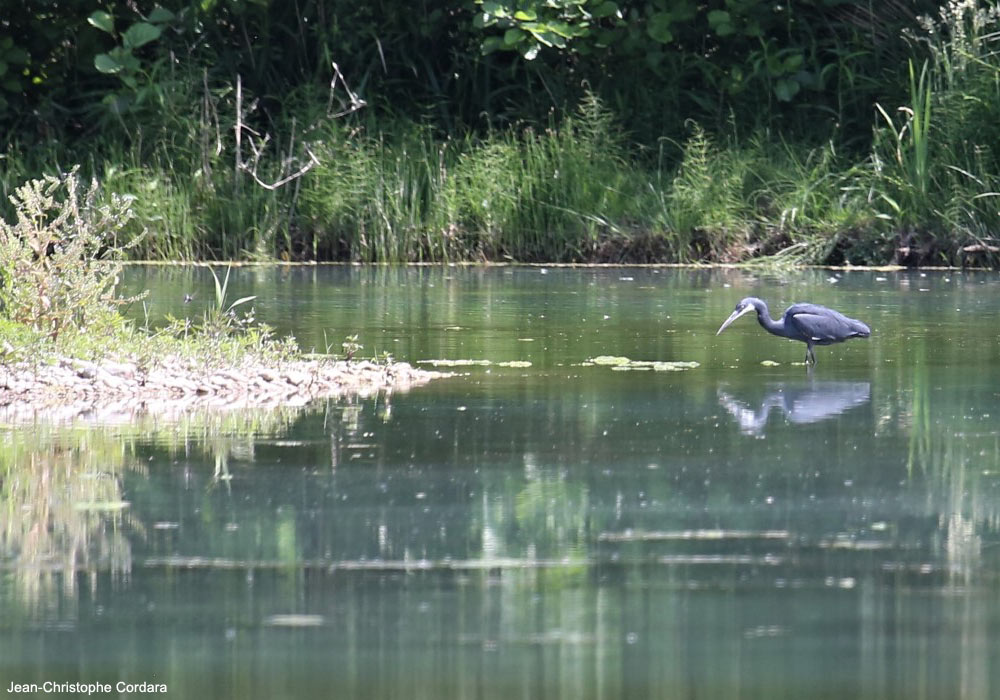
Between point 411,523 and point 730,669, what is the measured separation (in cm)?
160

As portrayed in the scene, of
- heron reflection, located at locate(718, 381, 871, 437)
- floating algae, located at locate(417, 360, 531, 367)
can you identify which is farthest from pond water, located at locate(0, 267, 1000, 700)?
floating algae, located at locate(417, 360, 531, 367)

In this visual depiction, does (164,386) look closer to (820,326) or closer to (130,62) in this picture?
(820,326)

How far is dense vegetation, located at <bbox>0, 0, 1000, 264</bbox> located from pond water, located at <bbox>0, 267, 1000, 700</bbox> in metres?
7.01

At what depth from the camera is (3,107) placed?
18.9m

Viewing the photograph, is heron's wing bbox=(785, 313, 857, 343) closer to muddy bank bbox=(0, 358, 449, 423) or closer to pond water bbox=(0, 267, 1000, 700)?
pond water bbox=(0, 267, 1000, 700)

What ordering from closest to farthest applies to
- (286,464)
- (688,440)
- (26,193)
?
(286,464) < (688,440) < (26,193)

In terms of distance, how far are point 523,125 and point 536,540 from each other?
45.1ft

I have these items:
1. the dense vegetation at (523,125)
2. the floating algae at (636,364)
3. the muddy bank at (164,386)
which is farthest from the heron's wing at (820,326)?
the dense vegetation at (523,125)

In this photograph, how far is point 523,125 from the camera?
18.7 metres

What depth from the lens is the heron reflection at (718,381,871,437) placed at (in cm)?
741

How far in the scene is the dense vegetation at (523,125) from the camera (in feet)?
52.9

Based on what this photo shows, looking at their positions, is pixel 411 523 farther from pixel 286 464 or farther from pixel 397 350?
pixel 397 350

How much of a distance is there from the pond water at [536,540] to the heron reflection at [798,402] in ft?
0.10

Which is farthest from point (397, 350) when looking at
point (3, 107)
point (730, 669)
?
point (3, 107)
